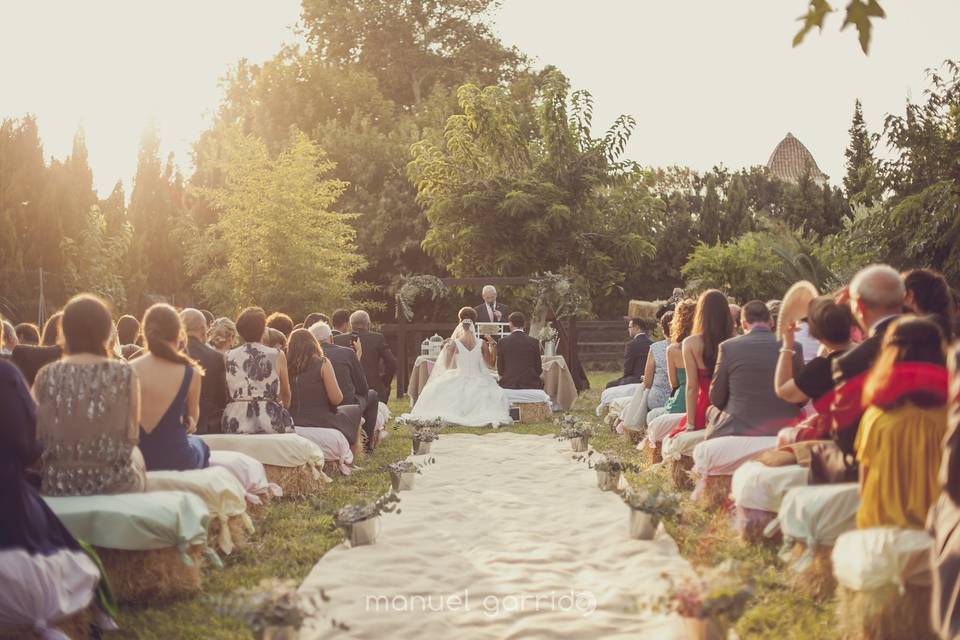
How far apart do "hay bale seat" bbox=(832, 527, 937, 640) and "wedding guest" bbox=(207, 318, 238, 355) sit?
641 cm

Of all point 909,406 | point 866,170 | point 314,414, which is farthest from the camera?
point 866,170

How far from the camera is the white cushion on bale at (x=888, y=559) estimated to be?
454 cm

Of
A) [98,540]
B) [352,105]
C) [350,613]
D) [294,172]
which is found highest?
[352,105]

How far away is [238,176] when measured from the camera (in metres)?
31.8

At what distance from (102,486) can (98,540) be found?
1.08 feet

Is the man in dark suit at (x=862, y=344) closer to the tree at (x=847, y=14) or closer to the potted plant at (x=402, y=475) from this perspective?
the tree at (x=847, y=14)

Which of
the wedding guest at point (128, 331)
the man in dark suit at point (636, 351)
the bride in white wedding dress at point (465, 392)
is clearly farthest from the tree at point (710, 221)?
the wedding guest at point (128, 331)

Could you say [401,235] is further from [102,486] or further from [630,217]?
[102,486]

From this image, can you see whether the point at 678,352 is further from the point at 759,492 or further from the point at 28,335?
the point at 28,335

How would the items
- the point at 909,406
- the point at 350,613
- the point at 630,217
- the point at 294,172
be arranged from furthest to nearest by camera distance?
the point at 294,172 < the point at 630,217 < the point at 350,613 < the point at 909,406

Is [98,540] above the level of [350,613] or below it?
above

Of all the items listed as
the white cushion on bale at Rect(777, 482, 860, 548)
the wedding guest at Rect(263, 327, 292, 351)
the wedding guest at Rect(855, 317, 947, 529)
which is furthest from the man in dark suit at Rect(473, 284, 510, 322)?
the wedding guest at Rect(855, 317, 947, 529)

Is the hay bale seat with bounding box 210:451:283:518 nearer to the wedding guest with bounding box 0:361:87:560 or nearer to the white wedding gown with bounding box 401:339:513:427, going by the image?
the wedding guest with bounding box 0:361:87:560

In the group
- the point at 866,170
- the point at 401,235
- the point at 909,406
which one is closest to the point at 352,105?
the point at 401,235
